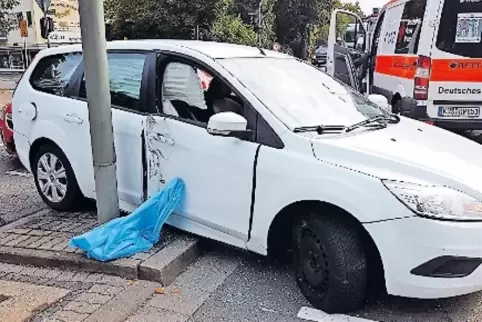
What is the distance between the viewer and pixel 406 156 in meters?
3.54

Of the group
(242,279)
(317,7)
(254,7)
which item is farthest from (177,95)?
(317,7)

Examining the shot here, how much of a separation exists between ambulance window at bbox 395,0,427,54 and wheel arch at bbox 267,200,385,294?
5.03 metres

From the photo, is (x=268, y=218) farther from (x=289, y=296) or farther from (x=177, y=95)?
(x=177, y=95)

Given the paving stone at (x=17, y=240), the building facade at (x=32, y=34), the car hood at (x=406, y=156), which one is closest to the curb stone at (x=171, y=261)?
the paving stone at (x=17, y=240)

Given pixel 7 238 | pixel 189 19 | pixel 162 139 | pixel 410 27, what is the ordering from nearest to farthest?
pixel 162 139
pixel 7 238
pixel 410 27
pixel 189 19

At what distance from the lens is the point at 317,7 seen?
40.6m

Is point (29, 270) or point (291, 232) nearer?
point (291, 232)

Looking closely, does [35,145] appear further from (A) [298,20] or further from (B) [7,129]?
(A) [298,20]

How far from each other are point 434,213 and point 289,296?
1.19 m

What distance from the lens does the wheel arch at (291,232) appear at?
3.49 m

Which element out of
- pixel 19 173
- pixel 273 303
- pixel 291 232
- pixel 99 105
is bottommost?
pixel 19 173

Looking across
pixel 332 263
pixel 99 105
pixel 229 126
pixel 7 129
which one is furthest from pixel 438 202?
pixel 7 129

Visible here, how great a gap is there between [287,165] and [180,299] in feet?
3.74

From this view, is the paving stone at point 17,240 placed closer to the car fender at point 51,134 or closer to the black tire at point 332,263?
the car fender at point 51,134
